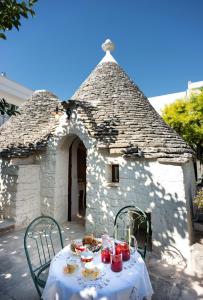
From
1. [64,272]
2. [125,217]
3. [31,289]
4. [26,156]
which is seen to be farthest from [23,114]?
[64,272]

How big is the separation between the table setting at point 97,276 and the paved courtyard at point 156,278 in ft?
4.23

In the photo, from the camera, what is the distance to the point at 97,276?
8.32 ft

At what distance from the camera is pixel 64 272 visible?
8.66ft

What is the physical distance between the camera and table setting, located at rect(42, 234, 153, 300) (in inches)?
92.4

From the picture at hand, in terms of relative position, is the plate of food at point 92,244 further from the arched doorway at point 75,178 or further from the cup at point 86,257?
the arched doorway at point 75,178

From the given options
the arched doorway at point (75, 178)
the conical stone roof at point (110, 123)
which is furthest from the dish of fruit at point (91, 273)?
the arched doorway at point (75, 178)

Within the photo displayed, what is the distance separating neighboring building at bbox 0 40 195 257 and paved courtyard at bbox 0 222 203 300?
413 mm

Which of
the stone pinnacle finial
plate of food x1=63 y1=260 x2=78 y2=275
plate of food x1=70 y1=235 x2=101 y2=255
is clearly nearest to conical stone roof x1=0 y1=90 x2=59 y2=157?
the stone pinnacle finial

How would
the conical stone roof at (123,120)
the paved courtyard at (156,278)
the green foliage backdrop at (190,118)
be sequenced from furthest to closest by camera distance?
1. the green foliage backdrop at (190,118)
2. the conical stone roof at (123,120)
3. the paved courtyard at (156,278)

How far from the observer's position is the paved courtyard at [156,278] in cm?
360

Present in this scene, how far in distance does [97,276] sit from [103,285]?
160 millimetres

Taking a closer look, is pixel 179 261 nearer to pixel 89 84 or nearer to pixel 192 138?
pixel 89 84

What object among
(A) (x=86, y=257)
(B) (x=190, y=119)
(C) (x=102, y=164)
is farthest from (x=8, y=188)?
(B) (x=190, y=119)

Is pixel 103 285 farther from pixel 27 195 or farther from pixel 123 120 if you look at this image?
pixel 27 195
